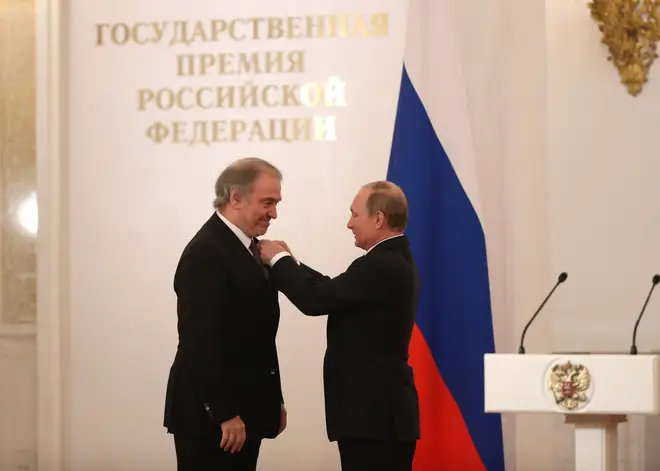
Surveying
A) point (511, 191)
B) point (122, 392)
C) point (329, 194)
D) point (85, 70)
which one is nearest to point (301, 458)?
point (122, 392)

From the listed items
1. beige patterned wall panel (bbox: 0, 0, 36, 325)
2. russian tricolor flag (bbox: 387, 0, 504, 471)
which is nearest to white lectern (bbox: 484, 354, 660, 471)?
Result: russian tricolor flag (bbox: 387, 0, 504, 471)

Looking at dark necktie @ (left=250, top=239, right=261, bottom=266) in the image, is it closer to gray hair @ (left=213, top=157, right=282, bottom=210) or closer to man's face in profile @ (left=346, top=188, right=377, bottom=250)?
gray hair @ (left=213, top=157, right=282, bottom=210)

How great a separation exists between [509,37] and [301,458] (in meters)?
2.38

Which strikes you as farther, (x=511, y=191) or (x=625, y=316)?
(x=511, y=191)

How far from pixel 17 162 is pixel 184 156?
94cm

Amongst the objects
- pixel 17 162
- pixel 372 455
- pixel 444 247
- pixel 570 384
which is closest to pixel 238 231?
pixel 372 455

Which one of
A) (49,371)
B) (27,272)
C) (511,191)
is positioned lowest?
(49,371)

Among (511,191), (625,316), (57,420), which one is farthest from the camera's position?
(57,420)

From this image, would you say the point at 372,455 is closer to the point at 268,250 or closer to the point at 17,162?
the point at 268,250

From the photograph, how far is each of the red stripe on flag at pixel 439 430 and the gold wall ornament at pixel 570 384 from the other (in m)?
2.00

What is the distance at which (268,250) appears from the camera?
3.84m

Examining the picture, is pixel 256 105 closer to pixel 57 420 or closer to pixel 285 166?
pixel 285 166

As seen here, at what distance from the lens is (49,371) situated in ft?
19.0

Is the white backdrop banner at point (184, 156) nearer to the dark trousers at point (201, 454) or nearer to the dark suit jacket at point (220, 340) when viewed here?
the dark suit jacket at point (220, 340)
